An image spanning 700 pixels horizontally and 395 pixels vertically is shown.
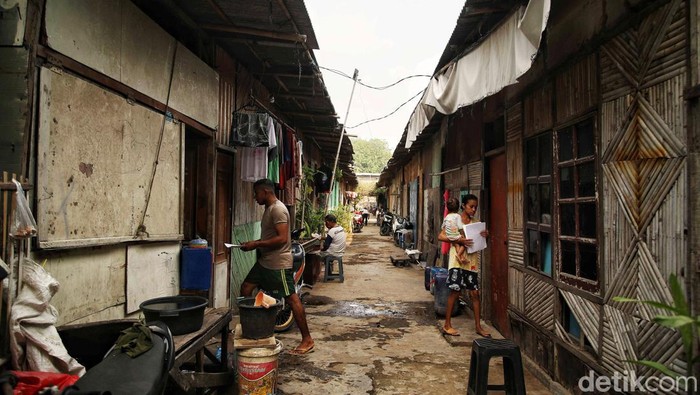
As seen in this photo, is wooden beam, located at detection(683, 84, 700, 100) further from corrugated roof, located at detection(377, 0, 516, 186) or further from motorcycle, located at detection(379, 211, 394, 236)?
motorcycle, located at detection(379, 211, 394, 236)

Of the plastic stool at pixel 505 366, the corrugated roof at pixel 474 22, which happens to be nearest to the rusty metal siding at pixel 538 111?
the corrugated roof at pixel 474 22

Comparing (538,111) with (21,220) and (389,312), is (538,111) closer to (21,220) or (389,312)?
(389,312)

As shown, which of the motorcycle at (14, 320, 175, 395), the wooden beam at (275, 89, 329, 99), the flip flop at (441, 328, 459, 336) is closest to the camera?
the motorcycle at (14, 320, 175, 395)

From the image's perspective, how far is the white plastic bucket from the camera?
369 centimetres

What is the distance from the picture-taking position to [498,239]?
6.43m

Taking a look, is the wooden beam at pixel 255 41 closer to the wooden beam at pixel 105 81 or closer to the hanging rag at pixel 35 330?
the wooden beam at pixel 105 81

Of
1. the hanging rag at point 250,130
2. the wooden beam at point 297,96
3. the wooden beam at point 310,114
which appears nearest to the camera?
the hanging rag at point 250,130

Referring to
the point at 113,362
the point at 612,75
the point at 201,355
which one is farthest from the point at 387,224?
the point at 113,362

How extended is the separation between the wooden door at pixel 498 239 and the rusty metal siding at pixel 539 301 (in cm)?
89

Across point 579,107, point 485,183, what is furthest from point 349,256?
point 579,107

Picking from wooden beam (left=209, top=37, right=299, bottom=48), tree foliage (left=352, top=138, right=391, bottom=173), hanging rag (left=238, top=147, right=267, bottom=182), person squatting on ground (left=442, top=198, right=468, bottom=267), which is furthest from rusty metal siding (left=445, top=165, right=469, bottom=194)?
tree foliage (left=352, top=138, right=391, bottom=173)

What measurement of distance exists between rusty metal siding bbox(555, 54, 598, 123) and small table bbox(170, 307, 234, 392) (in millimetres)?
3688

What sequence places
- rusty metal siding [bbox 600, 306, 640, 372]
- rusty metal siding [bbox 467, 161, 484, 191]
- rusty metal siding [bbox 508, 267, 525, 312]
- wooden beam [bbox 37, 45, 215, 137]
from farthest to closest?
rusty metal siding [bbox 467, 161, 484, 191], rusty metal siding [bbox 508, 267, 525, 312], rusty metal siding [bbox 600, 306, 640, 372], wooden beam [bbox 37, 45, 215, 137]

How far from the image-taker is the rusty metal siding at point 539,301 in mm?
4496
